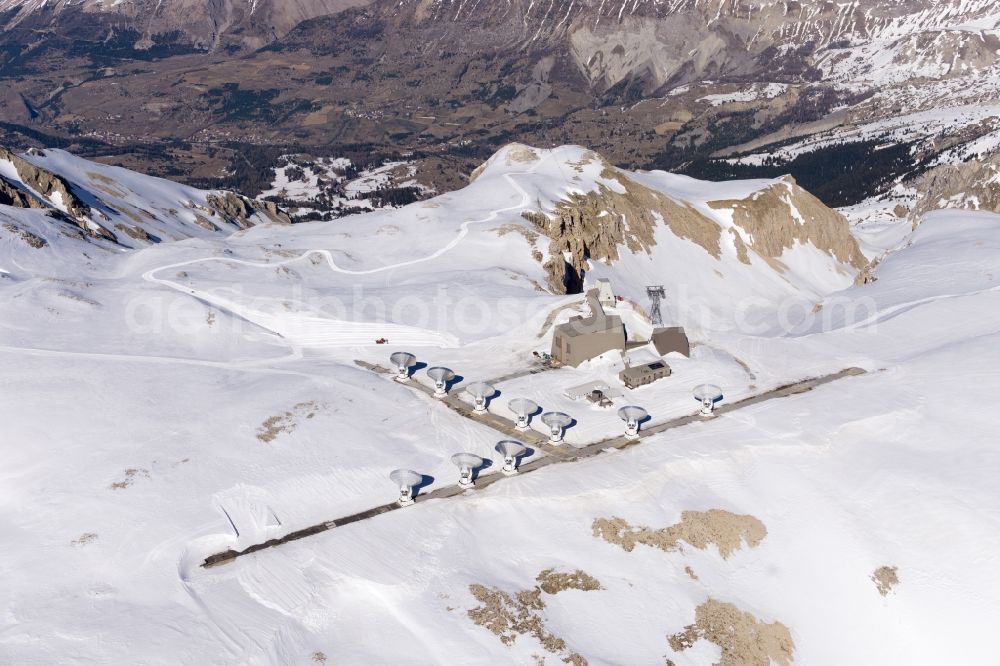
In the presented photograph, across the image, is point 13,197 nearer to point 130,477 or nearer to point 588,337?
point 130,477

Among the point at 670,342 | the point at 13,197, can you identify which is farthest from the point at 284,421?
the point at 13,197

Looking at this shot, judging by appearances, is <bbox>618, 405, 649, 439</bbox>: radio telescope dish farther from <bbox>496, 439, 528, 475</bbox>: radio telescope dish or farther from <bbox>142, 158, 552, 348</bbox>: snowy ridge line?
<bbox>142, 158, 552, 348</bbox>: snowy ridge line

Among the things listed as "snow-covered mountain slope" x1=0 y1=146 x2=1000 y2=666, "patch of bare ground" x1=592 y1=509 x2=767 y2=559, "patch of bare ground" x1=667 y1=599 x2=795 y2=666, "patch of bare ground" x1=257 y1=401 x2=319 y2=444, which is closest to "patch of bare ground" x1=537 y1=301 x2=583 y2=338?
"snow-covered mountain slope" x1=0 y1=146 x2=1000 y2=666

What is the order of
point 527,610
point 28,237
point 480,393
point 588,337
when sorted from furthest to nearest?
point 28,237
point 588,337
point 480,393
point 527,610

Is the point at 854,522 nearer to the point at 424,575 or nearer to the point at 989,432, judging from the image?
the point at 989,432

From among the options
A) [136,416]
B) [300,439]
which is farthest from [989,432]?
[136,416]
